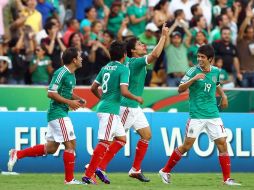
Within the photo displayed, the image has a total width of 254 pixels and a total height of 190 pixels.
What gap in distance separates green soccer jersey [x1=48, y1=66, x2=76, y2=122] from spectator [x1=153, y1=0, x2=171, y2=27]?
9.45 metres

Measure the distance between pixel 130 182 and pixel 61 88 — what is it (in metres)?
2.21

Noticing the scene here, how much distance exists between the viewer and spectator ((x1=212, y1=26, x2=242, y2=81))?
2456 centimetres

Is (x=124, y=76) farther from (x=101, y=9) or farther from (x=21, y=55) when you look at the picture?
(x=101, y=9)

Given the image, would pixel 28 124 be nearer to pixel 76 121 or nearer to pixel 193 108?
pixel 76 121

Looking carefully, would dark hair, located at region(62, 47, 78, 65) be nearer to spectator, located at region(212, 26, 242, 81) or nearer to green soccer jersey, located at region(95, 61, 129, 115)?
green soccer jersey, located at region(95, 61, 129, 115)

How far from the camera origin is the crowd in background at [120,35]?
914 inches

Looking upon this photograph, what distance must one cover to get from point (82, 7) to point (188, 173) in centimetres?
723

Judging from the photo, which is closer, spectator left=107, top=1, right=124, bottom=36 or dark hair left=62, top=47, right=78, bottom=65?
dark hair left=62, top=47, right=78, bottom=65

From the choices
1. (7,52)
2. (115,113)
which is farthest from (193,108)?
(7,52)

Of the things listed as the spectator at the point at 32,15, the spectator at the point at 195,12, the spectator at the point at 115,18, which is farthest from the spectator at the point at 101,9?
the spectator at the point at 195,12

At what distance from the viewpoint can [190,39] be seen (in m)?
24.9

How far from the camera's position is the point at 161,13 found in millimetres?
25422

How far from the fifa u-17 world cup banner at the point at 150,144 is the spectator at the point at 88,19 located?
4726 mm

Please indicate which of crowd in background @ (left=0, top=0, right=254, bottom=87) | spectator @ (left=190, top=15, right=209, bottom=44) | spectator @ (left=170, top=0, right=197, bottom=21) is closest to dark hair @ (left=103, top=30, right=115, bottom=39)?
crowd in background @ (left=0, top=0, right=254, bottom=87)
